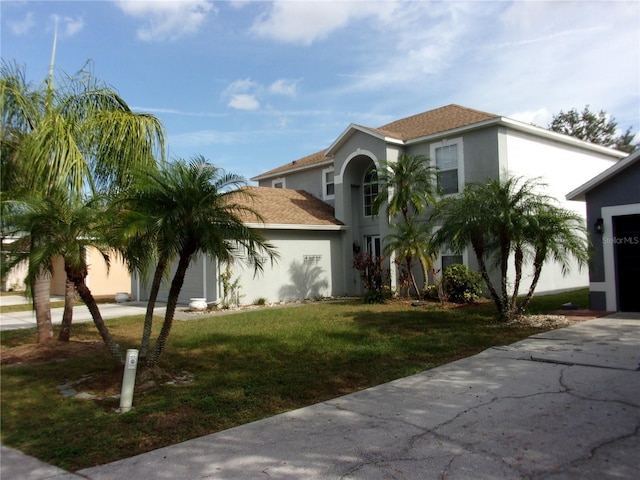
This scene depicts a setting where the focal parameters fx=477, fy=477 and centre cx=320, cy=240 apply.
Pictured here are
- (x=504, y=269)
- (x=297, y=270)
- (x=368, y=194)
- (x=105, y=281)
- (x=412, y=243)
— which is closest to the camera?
(x=504, y=269)

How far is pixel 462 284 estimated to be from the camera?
15.4 metres

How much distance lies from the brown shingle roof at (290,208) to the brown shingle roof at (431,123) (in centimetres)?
207

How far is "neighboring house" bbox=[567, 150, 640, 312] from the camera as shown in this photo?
1177cm

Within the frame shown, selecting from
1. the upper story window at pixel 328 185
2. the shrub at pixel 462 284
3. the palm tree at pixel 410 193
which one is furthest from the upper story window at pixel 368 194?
the shrub at pixel 462 284

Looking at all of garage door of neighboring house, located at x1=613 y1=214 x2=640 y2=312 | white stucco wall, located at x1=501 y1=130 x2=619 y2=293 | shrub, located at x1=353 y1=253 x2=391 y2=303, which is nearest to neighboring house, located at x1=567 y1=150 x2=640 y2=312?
garage door of neighboring house, located at x1=613 y1=214 x2=640 y2=312

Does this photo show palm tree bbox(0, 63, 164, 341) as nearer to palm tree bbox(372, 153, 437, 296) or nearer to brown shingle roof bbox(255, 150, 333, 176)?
palm tree bbox(372, 153, 437, 296)

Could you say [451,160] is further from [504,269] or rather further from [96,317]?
[96,317]

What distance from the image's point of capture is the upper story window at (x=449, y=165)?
16688 mm

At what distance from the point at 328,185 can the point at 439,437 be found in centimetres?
1817

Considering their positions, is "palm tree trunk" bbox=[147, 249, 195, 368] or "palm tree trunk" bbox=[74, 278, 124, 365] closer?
"palm tree trunk" bbox=[147, 249, 195, 368]

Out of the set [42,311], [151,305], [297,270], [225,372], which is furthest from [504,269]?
[42,311]

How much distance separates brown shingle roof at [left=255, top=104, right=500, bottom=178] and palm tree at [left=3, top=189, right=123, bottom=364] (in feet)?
41.4

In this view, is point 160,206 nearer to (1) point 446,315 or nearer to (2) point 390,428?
(2) point 390,428

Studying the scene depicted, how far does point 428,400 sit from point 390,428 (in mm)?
1072
